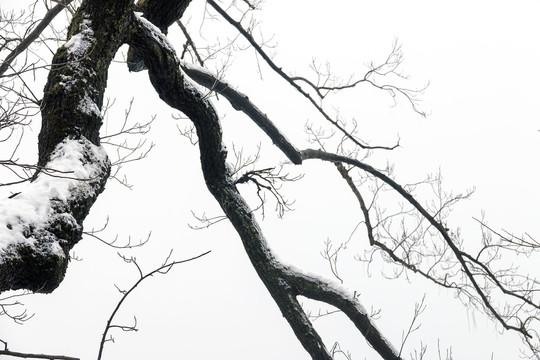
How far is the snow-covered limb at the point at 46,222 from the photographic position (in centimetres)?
162

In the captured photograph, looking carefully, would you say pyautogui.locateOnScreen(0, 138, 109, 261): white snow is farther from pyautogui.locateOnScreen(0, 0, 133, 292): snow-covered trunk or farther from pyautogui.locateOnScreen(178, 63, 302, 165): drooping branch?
pyautogui.locateOnScreen(178, 63, 302, 165): drooping branch

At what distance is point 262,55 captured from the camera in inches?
177

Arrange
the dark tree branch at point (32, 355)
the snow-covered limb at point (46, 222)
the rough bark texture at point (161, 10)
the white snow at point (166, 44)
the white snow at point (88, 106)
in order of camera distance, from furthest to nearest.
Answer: the rough bark texture at point (161, 10) < the white snow at point (166, 44) < the white snow at point (88, 106) < the snow-covered limb at point (46, 222) < the dark tree branch at point (32, 355)

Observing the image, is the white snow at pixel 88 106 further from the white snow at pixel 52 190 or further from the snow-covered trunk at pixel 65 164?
the white snow at pixel 52 190

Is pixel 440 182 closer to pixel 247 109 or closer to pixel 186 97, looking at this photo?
pixel 247 109

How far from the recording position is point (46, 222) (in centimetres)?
177

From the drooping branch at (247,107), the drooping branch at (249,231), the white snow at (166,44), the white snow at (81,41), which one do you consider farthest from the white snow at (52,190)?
the drooping branch at (247,107)

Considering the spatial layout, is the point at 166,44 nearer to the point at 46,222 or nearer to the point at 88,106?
the point at 88,106

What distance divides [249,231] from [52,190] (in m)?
2.30

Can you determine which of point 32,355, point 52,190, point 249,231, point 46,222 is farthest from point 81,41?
point 249,231

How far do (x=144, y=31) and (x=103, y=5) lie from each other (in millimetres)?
445

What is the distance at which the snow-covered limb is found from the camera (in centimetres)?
162

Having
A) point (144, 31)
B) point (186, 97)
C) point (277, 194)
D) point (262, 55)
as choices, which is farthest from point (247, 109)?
point (144, 31)

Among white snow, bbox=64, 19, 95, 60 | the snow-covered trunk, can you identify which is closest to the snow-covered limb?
the snow-covered trunk
